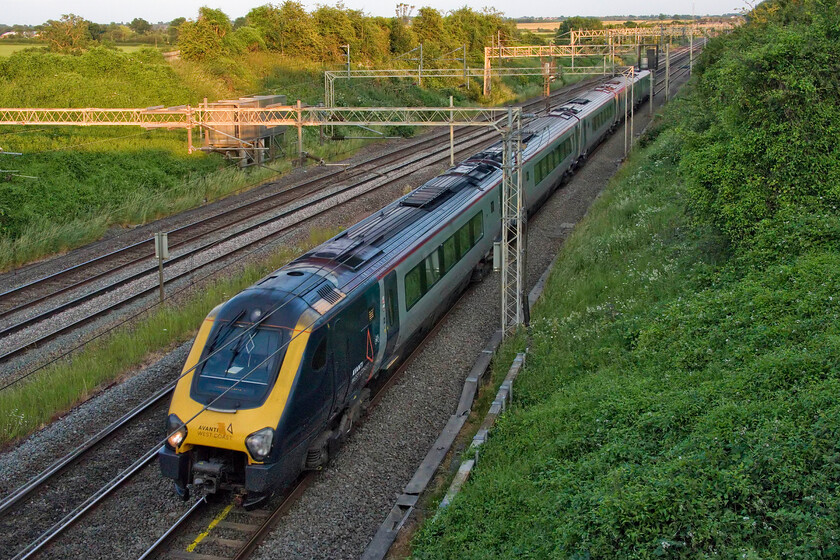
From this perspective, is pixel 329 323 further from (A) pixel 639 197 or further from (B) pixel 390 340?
(A) pixel 639 197

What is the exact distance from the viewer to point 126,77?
135 feet

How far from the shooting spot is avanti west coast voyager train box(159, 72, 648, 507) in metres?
9.81

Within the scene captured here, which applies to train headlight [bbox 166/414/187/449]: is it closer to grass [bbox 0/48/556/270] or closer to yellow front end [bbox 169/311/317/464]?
yellow front end [bbox 169/311/317/464]

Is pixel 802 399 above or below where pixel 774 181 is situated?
below

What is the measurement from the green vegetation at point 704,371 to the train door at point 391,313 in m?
2.26

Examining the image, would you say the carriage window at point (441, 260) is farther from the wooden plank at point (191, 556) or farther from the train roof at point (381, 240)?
the wooden plank at point (191, 556)

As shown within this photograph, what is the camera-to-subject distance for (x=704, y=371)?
10.8m

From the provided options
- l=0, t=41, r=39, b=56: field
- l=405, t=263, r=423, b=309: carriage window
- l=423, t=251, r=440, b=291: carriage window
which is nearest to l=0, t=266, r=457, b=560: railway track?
l=405, t=263, r=423, b=309: carriage window

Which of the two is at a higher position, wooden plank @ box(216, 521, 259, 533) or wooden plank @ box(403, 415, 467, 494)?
wooden plank @ box(403, 415, 467, 494)

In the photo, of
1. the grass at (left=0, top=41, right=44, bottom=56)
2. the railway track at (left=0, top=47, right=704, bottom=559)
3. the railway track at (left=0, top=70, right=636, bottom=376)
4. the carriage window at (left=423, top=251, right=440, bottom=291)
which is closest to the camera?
the railway track at (left=0, top=47, right=704, bottom=559)

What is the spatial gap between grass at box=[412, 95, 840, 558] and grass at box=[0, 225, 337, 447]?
7.16 metres

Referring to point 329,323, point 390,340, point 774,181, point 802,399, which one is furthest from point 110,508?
point 774,181

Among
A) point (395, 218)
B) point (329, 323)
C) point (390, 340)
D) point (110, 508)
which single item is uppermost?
point (395, 218)

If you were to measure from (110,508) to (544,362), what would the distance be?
728cm
